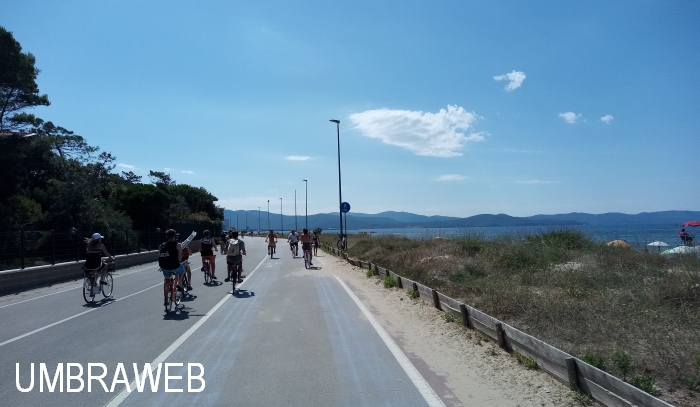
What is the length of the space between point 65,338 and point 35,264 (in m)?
12.6

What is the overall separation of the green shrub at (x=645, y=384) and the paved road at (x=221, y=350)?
215cm

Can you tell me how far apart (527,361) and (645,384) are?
183 cm

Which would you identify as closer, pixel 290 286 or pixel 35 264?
pixel 290 286

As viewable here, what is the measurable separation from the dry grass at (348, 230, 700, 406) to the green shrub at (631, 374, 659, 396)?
0.11 m

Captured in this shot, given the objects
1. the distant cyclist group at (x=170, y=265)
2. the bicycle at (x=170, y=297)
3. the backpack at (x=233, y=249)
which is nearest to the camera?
the bicycle at (x=170, y=297)

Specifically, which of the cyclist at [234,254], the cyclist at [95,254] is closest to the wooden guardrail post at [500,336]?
the cyclist at [234,254]

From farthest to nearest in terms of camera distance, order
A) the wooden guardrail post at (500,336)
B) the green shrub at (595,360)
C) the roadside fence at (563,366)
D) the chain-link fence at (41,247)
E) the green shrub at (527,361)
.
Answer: the chain-link fence at (41,247) → the wooden guardrail post at (500,336) → the green shrub at (527,361) → the green shrub at (595,360) → the roadside fence at (563,366)

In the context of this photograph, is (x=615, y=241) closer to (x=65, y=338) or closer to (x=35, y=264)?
(x=65, y=338)

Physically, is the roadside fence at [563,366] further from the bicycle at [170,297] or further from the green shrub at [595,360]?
the bicycle at [170,297]

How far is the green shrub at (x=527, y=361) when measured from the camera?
7.20 meters

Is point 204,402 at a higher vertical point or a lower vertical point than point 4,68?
lower

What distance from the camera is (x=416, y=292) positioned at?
1424 cm

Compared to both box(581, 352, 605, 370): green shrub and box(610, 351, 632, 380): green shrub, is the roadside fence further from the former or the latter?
box(610, 351, 632, 380): green shrub

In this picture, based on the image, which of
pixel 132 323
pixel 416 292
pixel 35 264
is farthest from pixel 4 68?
pixel 416 292
